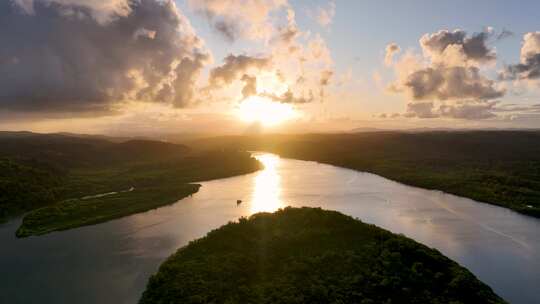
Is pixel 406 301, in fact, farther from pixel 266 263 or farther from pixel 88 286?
pixel 88 286

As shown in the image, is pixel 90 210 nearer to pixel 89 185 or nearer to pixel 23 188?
pixel 23 188

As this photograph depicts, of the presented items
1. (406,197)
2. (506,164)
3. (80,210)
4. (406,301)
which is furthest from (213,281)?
(506,164)

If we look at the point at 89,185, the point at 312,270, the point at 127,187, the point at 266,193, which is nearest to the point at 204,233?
the point at 312,270

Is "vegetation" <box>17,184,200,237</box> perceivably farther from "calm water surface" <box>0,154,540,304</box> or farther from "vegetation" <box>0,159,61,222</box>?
"vegetation" <box>0,159,61,222</box>

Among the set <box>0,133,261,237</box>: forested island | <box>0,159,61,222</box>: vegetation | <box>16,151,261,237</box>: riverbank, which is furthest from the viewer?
<box>0,159,61,222</box>: vegetation

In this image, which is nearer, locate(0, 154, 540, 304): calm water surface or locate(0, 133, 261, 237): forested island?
locate(0, 154, 540, 304): calm water surface

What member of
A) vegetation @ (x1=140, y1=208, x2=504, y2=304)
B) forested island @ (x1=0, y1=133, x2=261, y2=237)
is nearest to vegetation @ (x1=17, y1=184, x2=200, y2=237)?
forested island @ (x1=0, y1=133, x2=261, y2=237)

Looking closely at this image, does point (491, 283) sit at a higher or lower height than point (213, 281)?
lower
